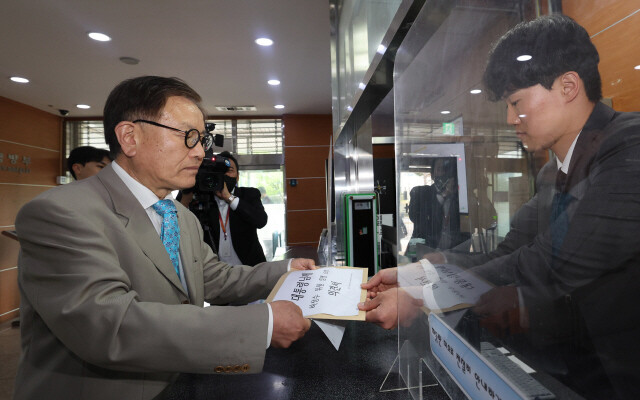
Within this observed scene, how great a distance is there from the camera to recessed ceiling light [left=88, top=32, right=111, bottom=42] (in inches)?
134

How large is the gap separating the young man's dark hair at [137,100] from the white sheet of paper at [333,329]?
2.58ft

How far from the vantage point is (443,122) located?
0.58 metres

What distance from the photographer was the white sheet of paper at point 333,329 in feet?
2.74

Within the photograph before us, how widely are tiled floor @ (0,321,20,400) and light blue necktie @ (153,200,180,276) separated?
2909 mm

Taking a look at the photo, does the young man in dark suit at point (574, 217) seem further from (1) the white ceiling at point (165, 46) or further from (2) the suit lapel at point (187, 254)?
(1) the white ceiling at point (165, 46)

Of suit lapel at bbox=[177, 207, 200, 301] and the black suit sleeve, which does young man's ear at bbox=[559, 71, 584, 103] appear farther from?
the black suit sleeve

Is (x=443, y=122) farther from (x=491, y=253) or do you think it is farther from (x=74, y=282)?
(x=74, y=282)

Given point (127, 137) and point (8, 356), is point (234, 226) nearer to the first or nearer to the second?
point (127, 137)

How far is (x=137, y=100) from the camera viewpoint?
1.09m

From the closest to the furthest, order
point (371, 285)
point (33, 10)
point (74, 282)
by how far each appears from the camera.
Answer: point (74, 282)
point (371, 285)
point (33, 10)

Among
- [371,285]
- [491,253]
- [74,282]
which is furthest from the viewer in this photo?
[371,285]

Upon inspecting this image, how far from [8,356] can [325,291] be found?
15.0 ft

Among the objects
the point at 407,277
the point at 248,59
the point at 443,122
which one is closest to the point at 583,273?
the point at 443,122

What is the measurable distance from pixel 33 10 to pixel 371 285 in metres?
3.65
